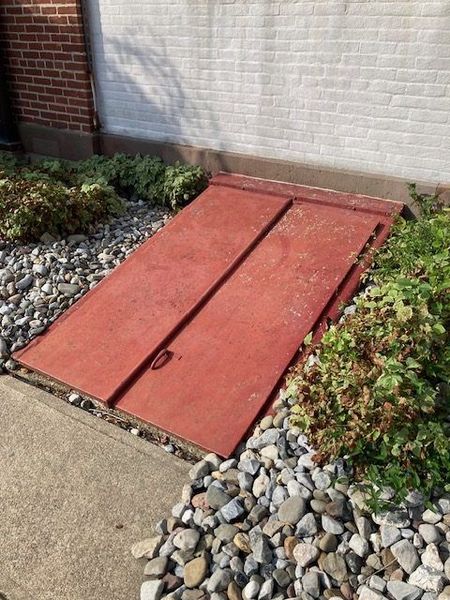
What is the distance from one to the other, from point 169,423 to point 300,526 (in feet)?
2.88

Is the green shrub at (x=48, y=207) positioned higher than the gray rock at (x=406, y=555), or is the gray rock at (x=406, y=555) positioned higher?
the gray rock at (x=406, y=555)

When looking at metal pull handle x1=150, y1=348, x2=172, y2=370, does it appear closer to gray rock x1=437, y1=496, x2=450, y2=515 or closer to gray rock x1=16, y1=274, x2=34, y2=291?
gray rock x1=16, y1=274, x2=34, y2=291

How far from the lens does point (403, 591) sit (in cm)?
188

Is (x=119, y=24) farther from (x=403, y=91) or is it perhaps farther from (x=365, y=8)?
(x=403, y=91)

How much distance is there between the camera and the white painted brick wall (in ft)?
11.6

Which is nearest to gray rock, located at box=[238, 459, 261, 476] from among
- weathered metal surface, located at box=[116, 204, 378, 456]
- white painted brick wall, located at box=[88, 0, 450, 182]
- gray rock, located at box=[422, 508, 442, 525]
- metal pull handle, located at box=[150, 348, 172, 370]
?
weathered metal surface, located at box=[116, 204, 378, 456]

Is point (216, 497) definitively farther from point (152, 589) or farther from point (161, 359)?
point (161, 359)

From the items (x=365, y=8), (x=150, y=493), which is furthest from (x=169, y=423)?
(x=365, y=8)

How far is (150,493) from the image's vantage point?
2445 mm

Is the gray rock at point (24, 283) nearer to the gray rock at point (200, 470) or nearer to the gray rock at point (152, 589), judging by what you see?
the gray rock at point (200, 470)

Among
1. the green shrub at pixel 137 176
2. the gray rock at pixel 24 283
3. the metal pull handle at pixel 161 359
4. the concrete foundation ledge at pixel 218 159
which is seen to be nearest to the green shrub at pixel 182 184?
the green shrub at pixel 137 176

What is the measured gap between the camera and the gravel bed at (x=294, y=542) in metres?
1.95

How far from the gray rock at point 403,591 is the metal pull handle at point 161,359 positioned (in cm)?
161

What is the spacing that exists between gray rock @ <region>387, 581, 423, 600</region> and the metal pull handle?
161 centimetres
